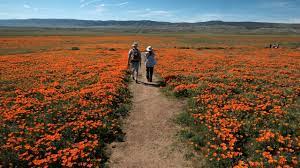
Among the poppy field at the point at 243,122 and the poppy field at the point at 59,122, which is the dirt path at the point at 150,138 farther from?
the poppy field at the point at 243,122

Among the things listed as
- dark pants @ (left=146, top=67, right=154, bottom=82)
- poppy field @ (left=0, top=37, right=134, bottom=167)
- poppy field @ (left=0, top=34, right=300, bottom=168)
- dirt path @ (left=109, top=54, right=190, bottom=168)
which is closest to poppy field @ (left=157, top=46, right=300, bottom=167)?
poppy field @ (left=0, top=34, right=300, bottom=168)

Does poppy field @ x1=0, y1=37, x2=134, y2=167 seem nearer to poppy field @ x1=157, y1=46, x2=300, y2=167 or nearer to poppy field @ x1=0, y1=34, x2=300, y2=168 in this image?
poppy field @ x1=0, y1=34, x2=300, y2=168

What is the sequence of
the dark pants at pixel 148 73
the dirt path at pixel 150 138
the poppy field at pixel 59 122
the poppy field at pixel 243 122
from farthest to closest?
the dark pants at pixel 148 73
the dirt path at pixel 150 138
the poppy field at pixel 59 122
the poppy field at pixel 243 122

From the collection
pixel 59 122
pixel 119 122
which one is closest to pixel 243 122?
pixel 119 122

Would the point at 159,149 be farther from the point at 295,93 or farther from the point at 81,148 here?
the point at 295,93

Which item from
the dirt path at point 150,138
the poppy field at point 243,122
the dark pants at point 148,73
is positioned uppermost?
the dark pants at point 148,73

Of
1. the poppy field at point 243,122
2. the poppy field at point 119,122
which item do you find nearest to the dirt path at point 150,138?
the poppy field at point 119,122

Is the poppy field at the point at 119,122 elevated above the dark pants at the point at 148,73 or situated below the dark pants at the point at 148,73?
below

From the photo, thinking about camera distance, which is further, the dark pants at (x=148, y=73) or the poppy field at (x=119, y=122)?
the dark pants at (x=148, y=73)

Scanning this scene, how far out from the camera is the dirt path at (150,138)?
25.5ft

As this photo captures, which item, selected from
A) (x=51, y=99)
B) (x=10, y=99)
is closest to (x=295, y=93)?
(x=51, y=99)

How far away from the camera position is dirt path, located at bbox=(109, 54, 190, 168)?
25.5 ft

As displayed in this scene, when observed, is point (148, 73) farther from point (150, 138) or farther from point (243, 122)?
point (243, 122)

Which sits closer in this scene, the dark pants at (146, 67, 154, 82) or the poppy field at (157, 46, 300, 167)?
the poppy field at (157, 46, 300, 167)
